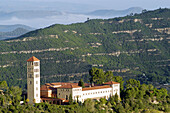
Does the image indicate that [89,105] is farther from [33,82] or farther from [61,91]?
[33,82]

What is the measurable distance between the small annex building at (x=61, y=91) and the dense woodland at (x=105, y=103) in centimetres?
174

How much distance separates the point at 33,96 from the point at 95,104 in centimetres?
1308

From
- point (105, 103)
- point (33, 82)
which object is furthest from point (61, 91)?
point (105, 103)

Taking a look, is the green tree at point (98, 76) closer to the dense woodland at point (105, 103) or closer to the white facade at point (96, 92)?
the dense woodland at point (105, 103)

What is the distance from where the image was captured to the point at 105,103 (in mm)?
121125

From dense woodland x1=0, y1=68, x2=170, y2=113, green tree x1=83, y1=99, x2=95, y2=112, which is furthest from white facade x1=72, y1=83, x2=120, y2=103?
green tree x1=83, y1=99, x2=95, y2=112

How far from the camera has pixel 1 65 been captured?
18238cm

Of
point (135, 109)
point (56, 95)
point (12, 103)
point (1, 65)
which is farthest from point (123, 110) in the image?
point (1, 65)

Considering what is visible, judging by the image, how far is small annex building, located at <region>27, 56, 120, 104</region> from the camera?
374 ft

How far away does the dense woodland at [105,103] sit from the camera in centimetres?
10931

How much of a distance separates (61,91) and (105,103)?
9328 millimetres

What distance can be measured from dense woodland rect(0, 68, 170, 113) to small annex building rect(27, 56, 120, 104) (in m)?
1.74

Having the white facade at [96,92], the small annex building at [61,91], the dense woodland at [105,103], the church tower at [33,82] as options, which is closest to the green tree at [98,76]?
the dense woodland at [105,103]

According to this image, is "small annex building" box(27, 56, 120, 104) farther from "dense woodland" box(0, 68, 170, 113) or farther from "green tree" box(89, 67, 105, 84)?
"green tree" box(89, 67, 105, 84)
